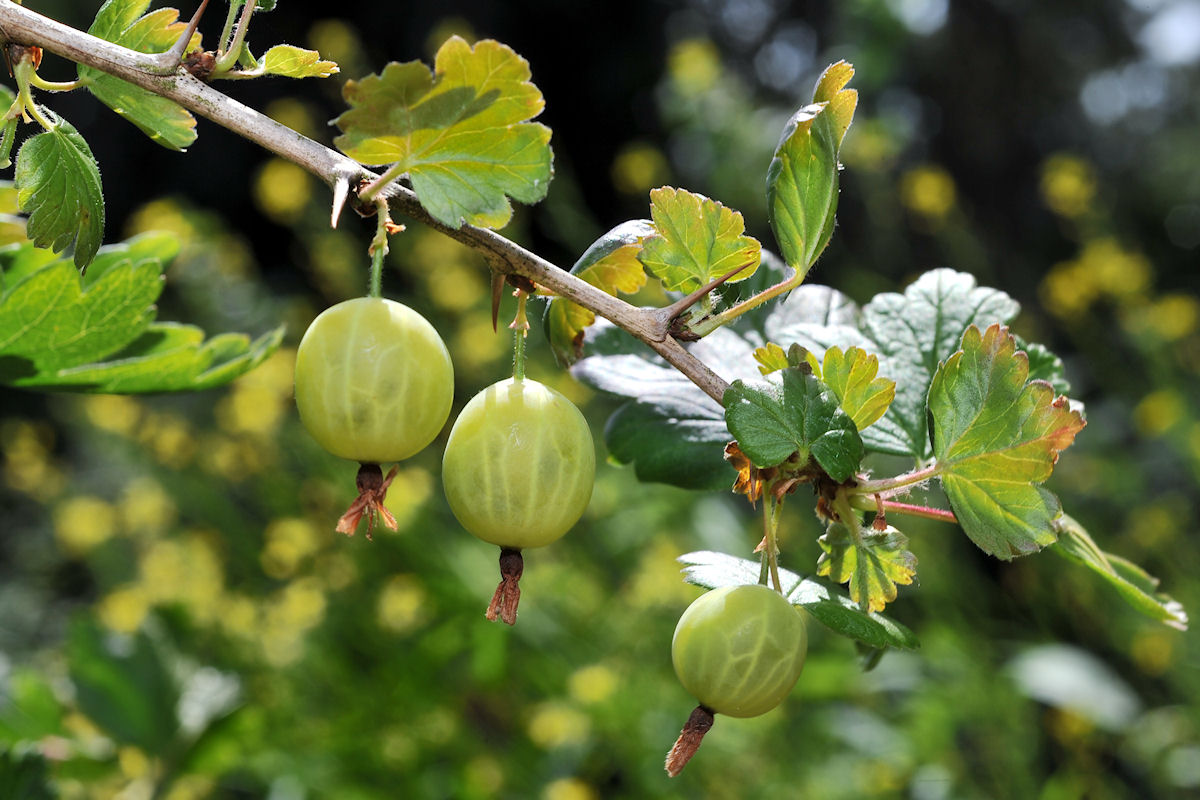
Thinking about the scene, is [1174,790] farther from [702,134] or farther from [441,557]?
[702,134]

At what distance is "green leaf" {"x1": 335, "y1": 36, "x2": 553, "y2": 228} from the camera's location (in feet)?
0.99

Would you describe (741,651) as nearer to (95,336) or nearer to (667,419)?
(667,419)

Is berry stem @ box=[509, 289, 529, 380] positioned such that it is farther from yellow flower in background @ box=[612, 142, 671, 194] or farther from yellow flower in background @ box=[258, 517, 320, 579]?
yellow flower in background @ box=[612, 142, 671, 194]

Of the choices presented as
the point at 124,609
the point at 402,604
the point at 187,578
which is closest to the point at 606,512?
the point at 402,604

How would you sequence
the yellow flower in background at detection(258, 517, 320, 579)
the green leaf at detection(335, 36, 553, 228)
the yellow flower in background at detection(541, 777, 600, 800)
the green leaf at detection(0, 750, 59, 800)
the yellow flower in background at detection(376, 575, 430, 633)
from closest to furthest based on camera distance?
the green leaf at detection(335, 36, 553, 228), the green leaf at detection(0, 750, 59, 800), the yellow flower in background at detection(541, 777, 600, 800), the yellow flower in background at detection(376, 575, 430, 633), the yellow flower in background at detection(258, 517, 320, 579)

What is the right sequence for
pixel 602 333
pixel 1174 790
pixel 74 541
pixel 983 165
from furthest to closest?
1. pixel 983 165
2. pixel 74 541
3. pixel 1174 790
4. pixel 602 333

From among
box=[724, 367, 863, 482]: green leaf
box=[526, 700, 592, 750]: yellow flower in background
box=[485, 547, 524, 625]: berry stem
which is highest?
box=[724, 367, 863, 482]: green leaf

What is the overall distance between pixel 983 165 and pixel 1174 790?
208 centimetres

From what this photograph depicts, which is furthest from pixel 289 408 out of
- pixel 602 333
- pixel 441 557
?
pixel 602 333

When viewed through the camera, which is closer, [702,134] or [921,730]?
[921,730]

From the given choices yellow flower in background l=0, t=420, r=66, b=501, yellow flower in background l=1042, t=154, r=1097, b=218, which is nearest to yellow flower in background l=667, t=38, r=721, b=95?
yellow flower in background l=1042, t=154, r=1097, b=218

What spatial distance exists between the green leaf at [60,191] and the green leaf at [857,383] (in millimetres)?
293

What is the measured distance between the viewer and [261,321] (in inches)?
90.0

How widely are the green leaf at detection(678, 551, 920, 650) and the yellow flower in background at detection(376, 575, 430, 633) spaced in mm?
1266
